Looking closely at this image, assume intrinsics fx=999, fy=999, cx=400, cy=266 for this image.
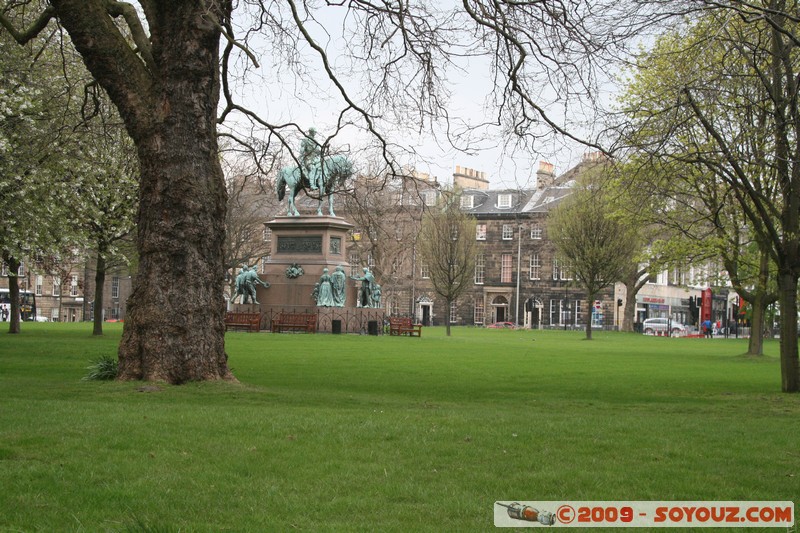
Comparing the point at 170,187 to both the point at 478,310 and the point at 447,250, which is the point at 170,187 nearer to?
the point at 447,250

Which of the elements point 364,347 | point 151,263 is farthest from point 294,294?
point 151,263

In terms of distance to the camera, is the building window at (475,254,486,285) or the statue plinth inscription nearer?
the statue plinth inscription

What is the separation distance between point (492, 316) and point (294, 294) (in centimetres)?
5294

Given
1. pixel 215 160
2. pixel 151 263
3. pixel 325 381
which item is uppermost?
pixel 215 160

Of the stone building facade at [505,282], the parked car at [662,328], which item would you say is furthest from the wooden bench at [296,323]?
the stone building facade at [505,282]

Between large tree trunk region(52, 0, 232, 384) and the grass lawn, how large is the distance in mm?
811

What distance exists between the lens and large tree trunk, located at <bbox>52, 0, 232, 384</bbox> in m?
14.8

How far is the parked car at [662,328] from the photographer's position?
7700 cm

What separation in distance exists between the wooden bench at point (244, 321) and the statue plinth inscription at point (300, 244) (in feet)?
11.2

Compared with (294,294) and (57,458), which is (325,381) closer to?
(57,458)

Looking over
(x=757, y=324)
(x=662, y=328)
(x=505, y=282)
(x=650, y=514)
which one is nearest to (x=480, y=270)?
(x=505, y=282)

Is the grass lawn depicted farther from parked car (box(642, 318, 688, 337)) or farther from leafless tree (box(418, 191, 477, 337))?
parked car (box(642, 318, 688, 337))

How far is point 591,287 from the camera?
53.2 metres

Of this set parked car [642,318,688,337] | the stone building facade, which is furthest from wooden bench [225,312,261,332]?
the stone building facade
